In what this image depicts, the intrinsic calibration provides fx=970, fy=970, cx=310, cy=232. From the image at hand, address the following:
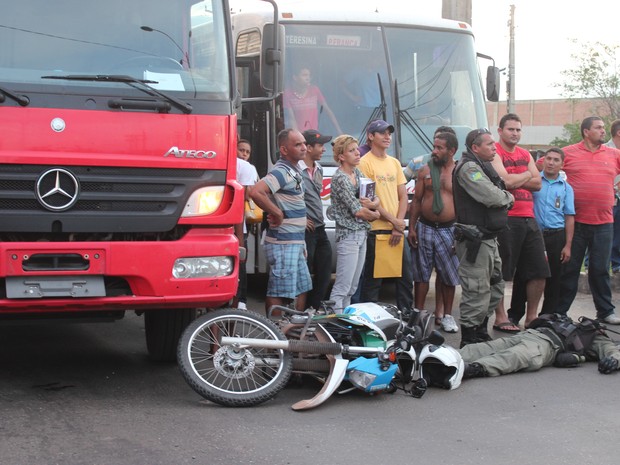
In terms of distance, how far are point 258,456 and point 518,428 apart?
5.27ft

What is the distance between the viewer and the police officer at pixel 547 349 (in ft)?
23.0

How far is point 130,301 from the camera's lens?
5.95 meters

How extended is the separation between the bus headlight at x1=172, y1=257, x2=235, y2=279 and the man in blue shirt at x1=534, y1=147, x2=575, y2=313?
3.95m

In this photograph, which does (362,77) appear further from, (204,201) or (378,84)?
(204,201)

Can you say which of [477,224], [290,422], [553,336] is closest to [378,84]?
[477,224]

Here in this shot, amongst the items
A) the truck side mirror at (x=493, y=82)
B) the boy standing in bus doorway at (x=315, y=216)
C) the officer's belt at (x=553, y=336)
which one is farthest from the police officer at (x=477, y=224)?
the truck side mirror at (x=493, y=82)

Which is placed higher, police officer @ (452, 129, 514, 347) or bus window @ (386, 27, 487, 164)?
bus window @ (386, 27, 487, 164)

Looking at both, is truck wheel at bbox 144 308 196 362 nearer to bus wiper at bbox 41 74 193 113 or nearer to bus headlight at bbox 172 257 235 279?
bus headlight at bbox 172 257 235 279

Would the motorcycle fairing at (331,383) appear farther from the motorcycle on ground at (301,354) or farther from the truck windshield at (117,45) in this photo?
the truck windshield at (117,45)

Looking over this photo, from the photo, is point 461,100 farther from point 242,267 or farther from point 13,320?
point 13,320

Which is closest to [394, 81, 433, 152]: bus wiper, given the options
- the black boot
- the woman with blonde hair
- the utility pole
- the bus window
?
the bus window

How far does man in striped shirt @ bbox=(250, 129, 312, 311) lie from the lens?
776 centimetres

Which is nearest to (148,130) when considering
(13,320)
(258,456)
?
(13,320)

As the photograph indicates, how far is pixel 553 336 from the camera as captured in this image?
23.8 ft
